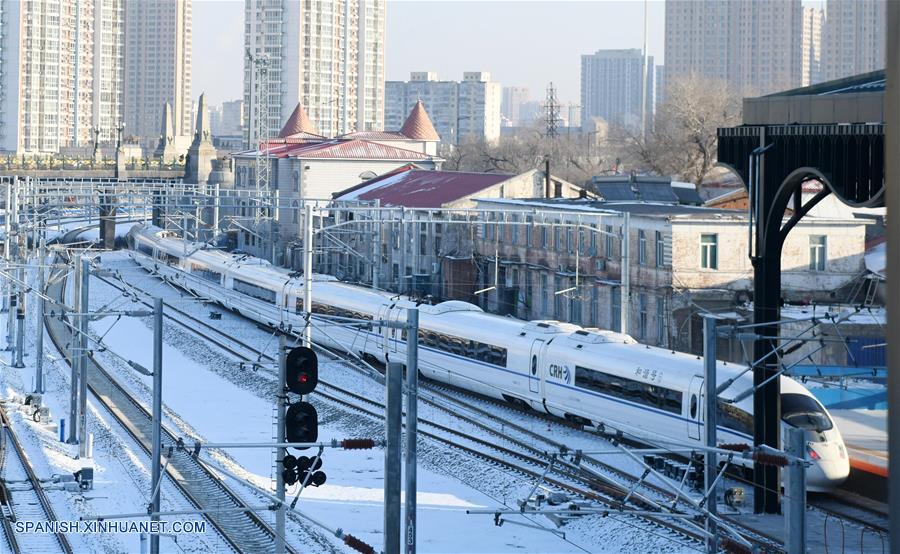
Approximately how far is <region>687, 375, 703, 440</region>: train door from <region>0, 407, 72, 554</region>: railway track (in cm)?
975

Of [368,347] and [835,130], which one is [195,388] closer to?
[368,347]

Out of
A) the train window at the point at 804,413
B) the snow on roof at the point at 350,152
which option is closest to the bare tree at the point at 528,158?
the snow on roof at the point at 350,152

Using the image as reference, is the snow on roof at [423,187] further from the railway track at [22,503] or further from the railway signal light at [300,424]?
the railway signal light at [300,424]

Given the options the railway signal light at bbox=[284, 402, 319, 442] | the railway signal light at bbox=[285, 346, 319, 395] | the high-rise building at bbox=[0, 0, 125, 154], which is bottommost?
the railway signal light at bbox=[284, 402, 319, 442]

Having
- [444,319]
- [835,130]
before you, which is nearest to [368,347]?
[444,319]

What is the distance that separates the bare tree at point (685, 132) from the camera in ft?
255

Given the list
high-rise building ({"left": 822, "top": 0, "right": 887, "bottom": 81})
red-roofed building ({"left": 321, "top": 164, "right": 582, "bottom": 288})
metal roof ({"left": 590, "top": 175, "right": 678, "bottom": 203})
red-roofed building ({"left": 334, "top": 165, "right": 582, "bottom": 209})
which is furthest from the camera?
high-rise building ({"left": 822, "top": 0, "right": 887, "bottom": 81})

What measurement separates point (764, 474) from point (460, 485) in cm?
526

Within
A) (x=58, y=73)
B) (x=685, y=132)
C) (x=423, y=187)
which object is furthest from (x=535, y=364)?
(x=58, y=73)

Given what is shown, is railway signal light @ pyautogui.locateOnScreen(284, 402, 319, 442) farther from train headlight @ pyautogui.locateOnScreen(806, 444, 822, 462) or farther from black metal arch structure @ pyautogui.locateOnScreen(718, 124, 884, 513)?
train headlight @ pyautogui.locateOnScreen(806, 444, 822, 462)

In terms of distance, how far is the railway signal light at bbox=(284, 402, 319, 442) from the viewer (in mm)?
12742

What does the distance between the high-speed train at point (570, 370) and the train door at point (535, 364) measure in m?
0.02

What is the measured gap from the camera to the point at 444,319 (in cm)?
3064

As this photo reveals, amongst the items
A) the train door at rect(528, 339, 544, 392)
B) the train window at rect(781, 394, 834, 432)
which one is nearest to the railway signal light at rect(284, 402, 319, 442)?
the train window at rect(781, 394, 834, 432)
